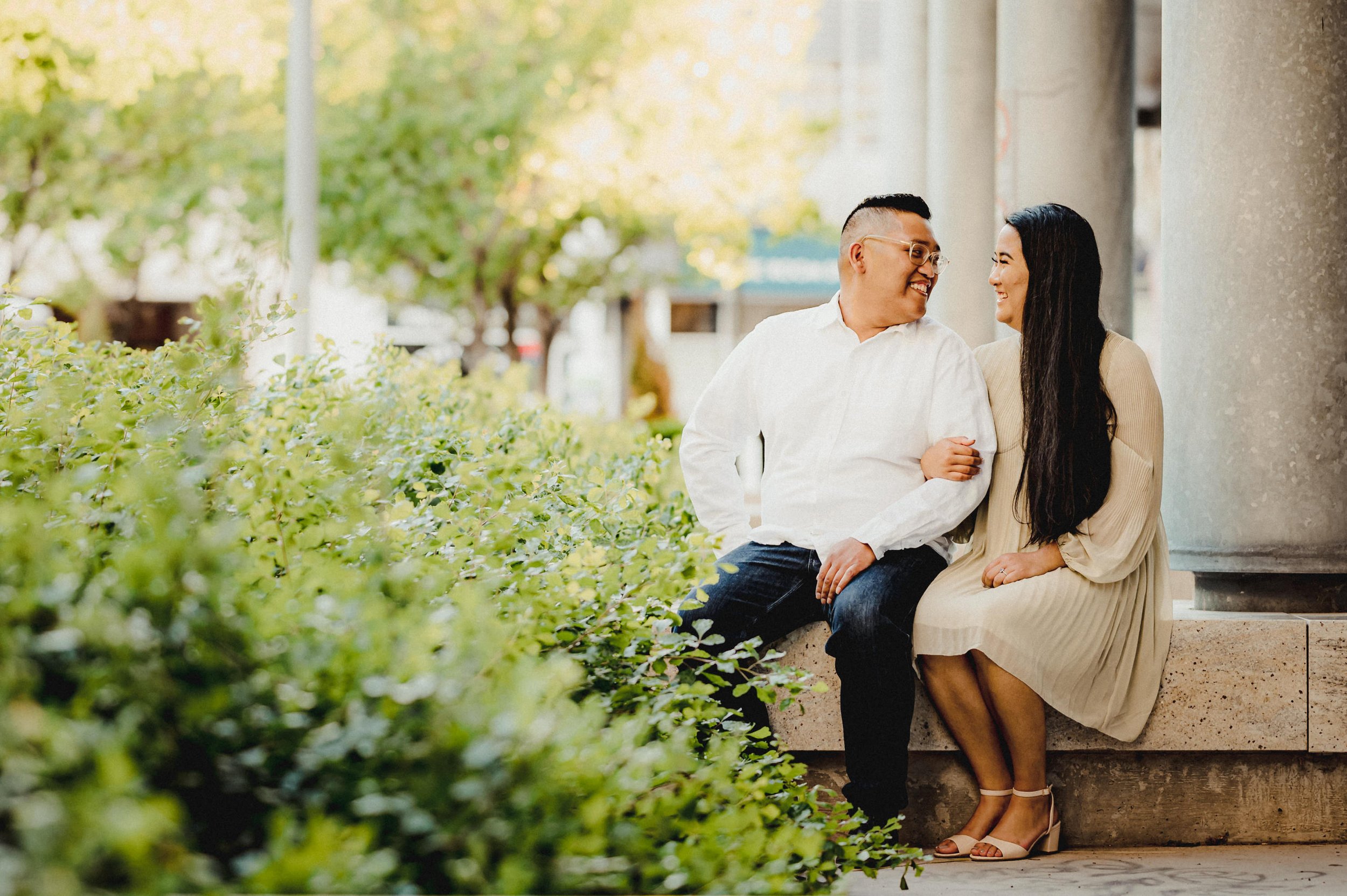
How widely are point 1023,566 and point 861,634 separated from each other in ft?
1.93

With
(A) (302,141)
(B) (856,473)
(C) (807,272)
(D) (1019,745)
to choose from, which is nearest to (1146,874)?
(D) (1019,745)

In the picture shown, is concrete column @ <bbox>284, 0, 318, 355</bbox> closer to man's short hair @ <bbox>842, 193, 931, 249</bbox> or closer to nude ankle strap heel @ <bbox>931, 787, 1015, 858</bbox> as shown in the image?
man's short hair @ <bbox>842, 193, 931, 249</bbox>

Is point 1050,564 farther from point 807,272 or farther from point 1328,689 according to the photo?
point 807,272

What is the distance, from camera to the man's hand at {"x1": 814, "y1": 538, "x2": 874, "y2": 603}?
3980mm

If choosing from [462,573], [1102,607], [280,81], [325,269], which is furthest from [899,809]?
[325,269]

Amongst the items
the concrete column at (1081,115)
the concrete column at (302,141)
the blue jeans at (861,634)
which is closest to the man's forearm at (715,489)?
the blue jeans at (861,634)

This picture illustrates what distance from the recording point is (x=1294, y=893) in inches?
142

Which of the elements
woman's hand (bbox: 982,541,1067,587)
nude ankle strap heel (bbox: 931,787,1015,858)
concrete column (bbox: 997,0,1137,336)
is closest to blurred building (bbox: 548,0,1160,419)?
concrete column (bbox: 997,0,1137,336)

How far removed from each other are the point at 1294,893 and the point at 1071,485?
1.21 m

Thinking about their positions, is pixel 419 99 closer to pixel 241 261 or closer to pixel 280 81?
pixel 280 81

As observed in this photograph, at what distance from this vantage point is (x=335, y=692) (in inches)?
77.4

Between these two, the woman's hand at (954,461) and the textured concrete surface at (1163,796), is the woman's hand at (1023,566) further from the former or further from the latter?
the textured concrete surface at (1163,796)

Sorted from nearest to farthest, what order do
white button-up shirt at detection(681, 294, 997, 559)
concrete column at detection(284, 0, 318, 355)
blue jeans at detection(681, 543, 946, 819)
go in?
blue jeans at detection(681, 543, 946, 819) → white button-up shirt at detection(681, 294, 997, 559) → concrete column at detection(284, 0, 318, 355)

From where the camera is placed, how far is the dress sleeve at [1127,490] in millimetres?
3951
